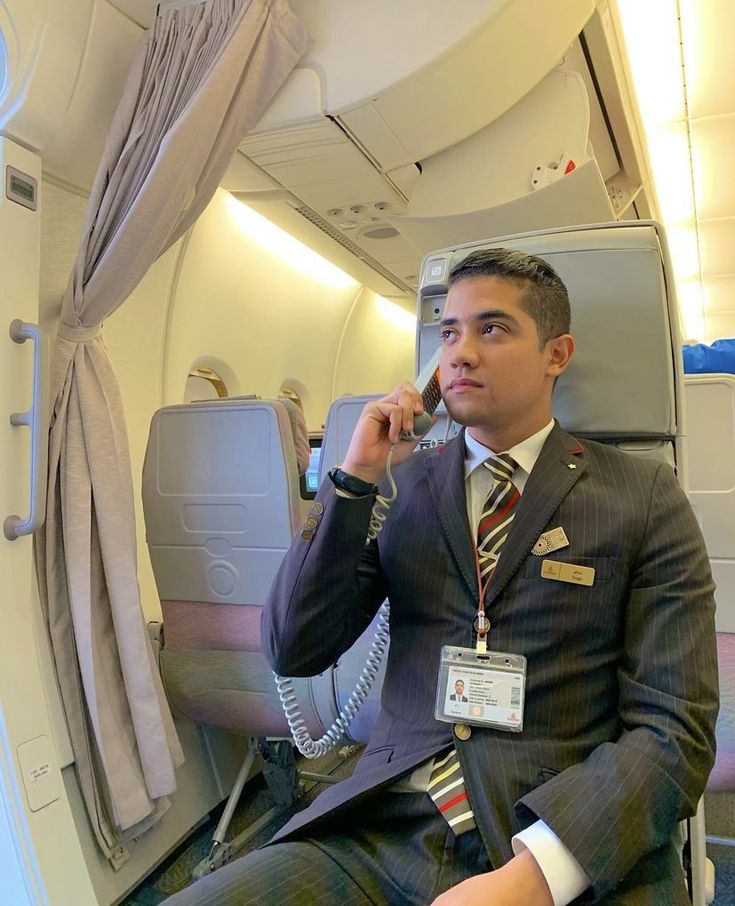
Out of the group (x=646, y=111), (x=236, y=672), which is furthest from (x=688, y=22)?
(x=236, y=672)

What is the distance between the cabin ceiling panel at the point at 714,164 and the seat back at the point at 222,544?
4.28m

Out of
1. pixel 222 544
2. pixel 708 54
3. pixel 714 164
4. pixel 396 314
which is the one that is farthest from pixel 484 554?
pixel 396 314

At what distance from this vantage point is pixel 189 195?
296 centimetres

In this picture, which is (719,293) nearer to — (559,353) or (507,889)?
(559,353)

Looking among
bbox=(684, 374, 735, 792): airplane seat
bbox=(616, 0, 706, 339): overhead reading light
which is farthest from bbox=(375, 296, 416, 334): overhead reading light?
bbox=(684, 374, 735, 792): airplane seat

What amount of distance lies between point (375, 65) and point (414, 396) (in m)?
2.29

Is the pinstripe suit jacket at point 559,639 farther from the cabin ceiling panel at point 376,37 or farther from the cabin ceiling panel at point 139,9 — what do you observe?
the cabin ceiling panel at point 139,9

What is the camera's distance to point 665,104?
4773mm

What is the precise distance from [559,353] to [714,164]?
502 cm

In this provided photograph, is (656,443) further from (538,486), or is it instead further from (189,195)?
(189,195)

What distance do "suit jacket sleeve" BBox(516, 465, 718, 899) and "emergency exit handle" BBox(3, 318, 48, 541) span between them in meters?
1.94

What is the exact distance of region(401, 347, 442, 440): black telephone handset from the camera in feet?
5.55

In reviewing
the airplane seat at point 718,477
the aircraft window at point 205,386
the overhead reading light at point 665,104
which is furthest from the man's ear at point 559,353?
the aircraft window at point 205,386

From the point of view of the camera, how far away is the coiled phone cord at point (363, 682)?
1682 mm
